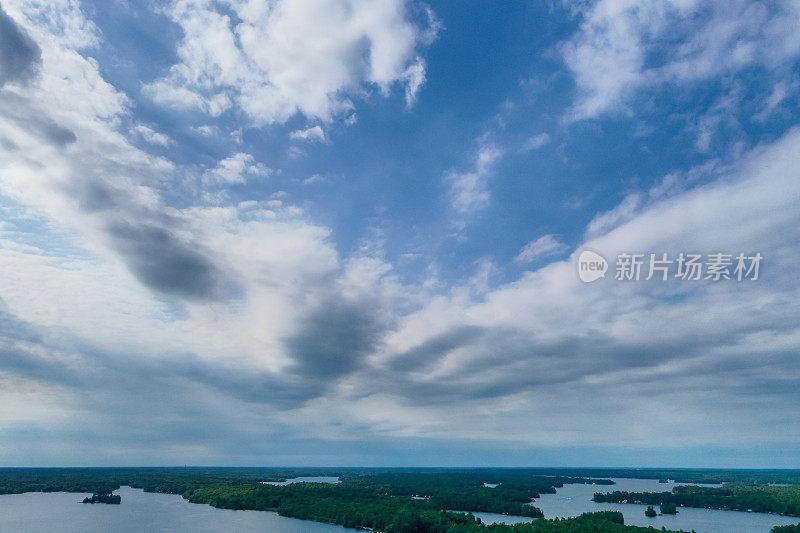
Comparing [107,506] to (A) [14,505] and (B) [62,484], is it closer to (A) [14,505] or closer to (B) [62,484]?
(A) [14,505]

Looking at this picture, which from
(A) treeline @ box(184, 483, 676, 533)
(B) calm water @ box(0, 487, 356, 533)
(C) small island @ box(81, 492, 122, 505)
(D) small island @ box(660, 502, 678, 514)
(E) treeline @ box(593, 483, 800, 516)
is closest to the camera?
(A) treeline @ box(184, 483, 676, 533)

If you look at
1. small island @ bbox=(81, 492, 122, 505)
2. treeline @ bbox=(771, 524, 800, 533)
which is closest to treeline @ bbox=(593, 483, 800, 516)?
treeline @ bbox=(771, 524, 800, 533)

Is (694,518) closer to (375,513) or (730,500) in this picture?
(730,500)

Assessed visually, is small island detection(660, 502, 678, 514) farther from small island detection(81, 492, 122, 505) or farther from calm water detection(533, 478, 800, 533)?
small island detection(81, 492, 122, 505)

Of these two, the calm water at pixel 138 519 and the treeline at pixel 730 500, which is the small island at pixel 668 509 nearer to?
the treeline at pixel 730 500

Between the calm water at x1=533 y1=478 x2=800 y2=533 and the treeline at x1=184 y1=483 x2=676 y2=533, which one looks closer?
the treeline at x1=184 y1=483 x2=676 y2=533

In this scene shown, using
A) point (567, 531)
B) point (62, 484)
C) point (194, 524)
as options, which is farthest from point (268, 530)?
point (62, 484)

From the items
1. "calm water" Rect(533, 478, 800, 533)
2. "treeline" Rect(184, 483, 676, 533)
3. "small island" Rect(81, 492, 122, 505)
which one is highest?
"treeline" Rect(184, 483, 676, 533)

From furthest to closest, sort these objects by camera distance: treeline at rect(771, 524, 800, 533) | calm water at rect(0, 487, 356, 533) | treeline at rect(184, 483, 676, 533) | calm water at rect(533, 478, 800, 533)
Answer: calm water at rect(533, 478, 800, 533) < calm water at rect(0, 487, 356, 533) < treeline at rect(771, 524, 800, 533) < treeline at rect(184, 483, 676, 533)

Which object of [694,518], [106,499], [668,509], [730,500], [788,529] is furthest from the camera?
[106,499]

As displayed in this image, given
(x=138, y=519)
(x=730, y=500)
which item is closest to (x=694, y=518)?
(x=730, y=500)
